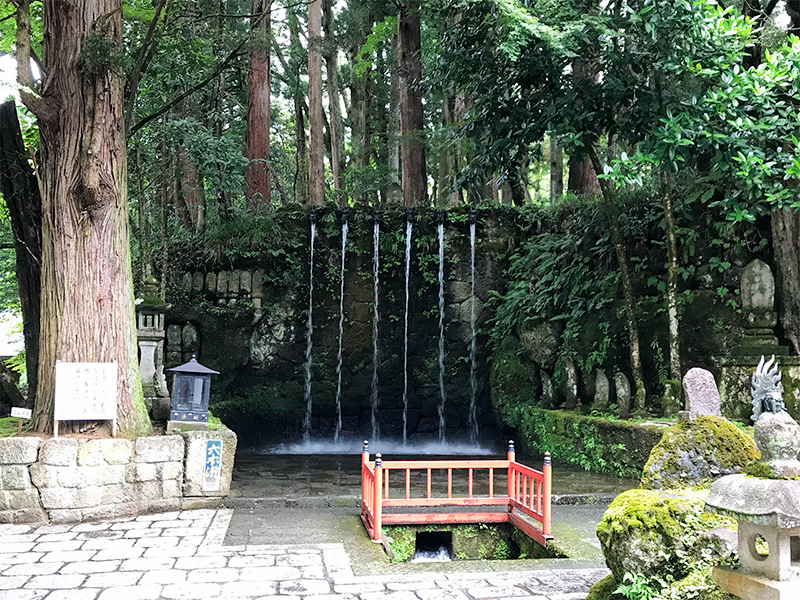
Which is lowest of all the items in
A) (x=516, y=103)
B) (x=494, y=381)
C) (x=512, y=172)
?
(x=494, y=381)

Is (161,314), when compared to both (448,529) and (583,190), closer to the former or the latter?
(448,529)

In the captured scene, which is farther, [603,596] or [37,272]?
[37,272]

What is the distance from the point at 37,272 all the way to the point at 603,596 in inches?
326

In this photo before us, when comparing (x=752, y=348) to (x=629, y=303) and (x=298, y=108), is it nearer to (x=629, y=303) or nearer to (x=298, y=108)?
(x=629, y=303)

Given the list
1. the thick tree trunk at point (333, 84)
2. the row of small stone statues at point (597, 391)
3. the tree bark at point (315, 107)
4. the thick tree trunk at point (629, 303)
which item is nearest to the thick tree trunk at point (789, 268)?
the thick tree trunk at point (629, 303)

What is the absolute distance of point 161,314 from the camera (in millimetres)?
9688

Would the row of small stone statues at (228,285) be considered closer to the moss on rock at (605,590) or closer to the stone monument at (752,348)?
the stone monument at (752,348)

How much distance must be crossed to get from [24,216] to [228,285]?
5429mm

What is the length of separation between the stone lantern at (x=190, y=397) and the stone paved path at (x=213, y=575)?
1.74m

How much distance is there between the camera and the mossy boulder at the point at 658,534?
3752mm

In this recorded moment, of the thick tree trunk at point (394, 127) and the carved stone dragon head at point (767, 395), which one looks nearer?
the carved stone dragon head at point (767, 395)

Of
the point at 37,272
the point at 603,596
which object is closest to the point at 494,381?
the point at 37,272

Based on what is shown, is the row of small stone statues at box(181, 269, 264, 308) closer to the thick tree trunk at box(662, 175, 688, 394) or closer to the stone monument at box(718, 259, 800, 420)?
the thick tree trunk at box(662, 175, 688, 394)

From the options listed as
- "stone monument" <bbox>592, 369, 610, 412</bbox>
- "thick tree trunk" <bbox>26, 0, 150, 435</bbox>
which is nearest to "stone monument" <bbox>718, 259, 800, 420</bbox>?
"stone monument" <bbox>592, 369, 610, 412</bbox>
